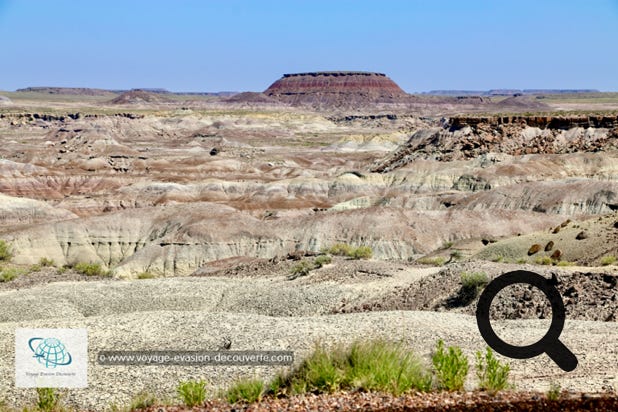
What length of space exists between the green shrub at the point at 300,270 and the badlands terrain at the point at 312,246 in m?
0.52

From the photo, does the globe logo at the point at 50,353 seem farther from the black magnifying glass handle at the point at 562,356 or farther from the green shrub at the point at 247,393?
the black magnifying glass handle at the point at 562,356

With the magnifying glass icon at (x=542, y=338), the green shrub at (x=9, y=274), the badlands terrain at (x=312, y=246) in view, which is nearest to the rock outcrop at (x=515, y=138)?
the badlands terrain at (x=312, y=246)

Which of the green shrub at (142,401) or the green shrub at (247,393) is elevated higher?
the green shrub at (247,393)

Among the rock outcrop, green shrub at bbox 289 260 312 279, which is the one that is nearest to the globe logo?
green shrub at bbox 289 260 312 279

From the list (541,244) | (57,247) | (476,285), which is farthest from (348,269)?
(57,247)

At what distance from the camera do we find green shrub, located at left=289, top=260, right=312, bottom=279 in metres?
30.5

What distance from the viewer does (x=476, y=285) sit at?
23906mm

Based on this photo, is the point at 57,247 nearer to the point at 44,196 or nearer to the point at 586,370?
the point at 44,196

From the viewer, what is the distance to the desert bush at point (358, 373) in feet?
39.2

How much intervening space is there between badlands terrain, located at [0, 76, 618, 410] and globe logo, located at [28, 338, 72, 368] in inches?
25.9

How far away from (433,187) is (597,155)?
619 inches

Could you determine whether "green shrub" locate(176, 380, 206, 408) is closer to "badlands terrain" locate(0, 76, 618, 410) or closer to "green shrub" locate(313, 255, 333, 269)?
"badlands terrain" locate(0, 76, 618, 410)

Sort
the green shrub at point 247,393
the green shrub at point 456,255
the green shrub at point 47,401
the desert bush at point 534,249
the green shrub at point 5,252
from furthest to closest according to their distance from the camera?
the green shrub at point 5,252
the green shrub at point 456,255
the desert bush at point 534,249
the green shrub at point 47,401
the green shrub at point 247,393

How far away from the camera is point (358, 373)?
1219cm
